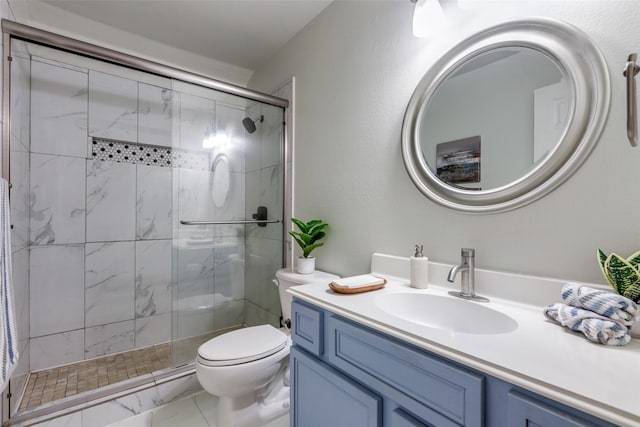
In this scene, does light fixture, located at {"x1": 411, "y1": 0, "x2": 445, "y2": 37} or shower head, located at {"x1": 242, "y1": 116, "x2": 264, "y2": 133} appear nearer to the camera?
light fixture, located at {"x1": 411, "y1": 0, "x2": 445, "y2": 37}

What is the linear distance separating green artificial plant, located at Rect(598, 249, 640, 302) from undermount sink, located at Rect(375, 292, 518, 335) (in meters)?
0.27

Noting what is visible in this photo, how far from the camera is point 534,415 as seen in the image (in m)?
0.52

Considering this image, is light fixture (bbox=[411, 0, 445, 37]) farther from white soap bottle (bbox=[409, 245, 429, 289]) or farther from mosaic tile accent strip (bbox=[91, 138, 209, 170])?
mosaic tile accent strip (bbox=[91, 138, 209, 170])

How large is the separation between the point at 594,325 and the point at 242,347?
136cm

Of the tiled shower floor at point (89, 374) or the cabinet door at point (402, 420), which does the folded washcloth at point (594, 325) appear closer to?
the cabinet door at point (402, 420)

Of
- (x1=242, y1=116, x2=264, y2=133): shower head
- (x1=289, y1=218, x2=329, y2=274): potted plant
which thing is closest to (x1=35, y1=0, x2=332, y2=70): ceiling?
(x1=242, y1=116, x2=264, y2=133): shower head

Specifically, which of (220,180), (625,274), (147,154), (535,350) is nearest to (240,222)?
(220,180)

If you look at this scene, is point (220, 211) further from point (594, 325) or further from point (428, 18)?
point (594, 325)

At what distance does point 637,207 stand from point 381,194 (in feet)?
2.87

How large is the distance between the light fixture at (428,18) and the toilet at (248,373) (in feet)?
4.18

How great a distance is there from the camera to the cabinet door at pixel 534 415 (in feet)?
1.60

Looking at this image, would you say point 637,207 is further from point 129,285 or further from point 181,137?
point 129,285

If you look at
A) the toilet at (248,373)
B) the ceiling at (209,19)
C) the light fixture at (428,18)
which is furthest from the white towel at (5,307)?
the light fixture at (428,18)

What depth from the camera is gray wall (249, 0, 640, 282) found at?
0.82 m
